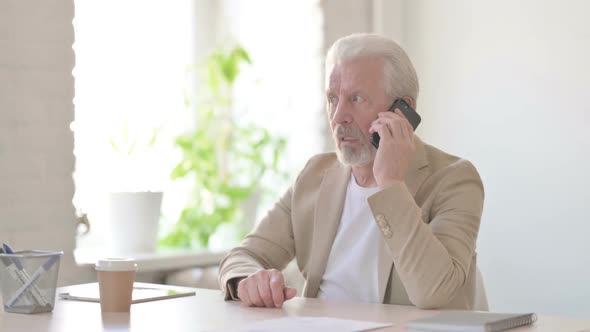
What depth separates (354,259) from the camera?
225 cm

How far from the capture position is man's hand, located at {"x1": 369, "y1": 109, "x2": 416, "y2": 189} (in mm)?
2033

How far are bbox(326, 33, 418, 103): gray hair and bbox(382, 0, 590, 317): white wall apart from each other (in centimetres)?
115

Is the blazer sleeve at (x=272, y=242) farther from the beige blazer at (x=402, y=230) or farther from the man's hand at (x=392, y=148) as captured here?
the man's hand at (x=392, y=148)

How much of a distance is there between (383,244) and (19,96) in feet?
4.21

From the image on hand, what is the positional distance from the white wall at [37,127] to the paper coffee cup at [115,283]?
1.06m

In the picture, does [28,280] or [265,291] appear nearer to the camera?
[28,280]

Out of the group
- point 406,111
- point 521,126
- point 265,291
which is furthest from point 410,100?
point 521,126

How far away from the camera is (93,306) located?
6.23 feet

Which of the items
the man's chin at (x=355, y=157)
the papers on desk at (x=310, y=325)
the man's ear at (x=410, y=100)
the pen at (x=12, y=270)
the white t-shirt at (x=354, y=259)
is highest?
the man's ear at (x=410, y=100)

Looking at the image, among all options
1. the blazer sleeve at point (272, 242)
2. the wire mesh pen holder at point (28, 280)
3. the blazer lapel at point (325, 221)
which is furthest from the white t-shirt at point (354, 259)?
the wire mesh pen holder at point (28, 280)

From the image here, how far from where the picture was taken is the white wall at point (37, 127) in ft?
8.98

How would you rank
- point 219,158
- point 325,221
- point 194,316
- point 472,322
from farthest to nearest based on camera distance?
point 219,158 < point 325,221 < point 194,316 < point 472,322

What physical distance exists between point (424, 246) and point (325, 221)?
0.44m

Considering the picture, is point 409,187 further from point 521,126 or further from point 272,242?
point 521,126
